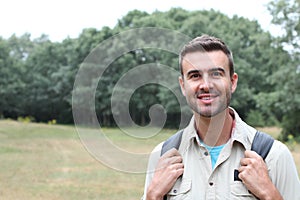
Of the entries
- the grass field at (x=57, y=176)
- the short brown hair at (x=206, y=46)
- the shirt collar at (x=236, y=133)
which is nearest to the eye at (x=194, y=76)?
the short brown hair at (x=206, y=46)

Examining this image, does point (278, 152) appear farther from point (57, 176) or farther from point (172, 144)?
point (57, 176)

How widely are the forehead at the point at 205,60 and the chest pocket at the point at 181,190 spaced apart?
1.57 feet

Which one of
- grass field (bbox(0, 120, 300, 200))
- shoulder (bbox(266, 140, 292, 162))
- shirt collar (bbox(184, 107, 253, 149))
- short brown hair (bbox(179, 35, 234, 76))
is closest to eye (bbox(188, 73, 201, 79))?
short brown hair (bbox(179, 35, 234, 76))

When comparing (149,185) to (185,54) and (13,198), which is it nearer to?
(185,54)

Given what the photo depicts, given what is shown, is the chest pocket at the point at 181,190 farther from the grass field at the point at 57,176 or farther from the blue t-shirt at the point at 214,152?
the grass field at the point at 57,176

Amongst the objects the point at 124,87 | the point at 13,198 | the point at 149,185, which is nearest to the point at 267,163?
the point at 149,185

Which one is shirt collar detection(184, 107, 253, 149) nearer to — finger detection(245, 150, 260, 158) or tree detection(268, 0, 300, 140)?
finger detection(245, 150, 260, 158)

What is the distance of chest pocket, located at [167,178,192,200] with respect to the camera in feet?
6.23

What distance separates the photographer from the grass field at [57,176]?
10.4m

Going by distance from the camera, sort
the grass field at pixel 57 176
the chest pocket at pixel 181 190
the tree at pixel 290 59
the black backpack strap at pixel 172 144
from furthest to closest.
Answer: the tree at pixel 290 59
the grass field at pixel 57 176
the black backpack strap at pixel 172 144
the chest pocket at pixel 181 190

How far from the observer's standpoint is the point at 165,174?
6.39 feet

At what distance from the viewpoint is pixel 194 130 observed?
204cm

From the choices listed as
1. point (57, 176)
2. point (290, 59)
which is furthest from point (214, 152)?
point (290, 59)

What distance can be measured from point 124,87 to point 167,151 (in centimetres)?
72
